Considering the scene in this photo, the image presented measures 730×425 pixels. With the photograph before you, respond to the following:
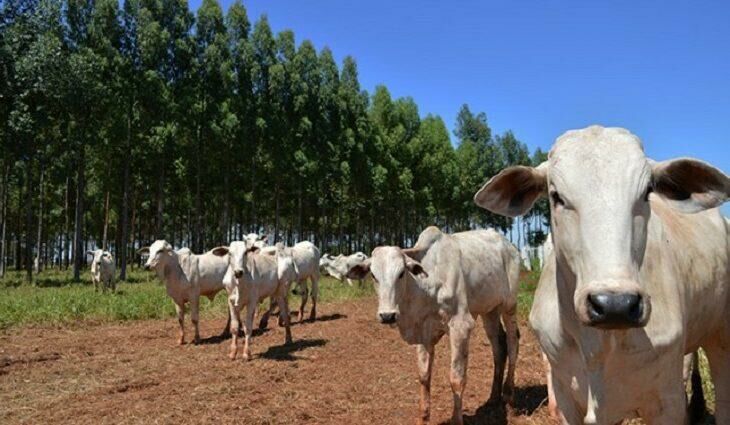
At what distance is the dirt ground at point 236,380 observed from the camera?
693 centimetres

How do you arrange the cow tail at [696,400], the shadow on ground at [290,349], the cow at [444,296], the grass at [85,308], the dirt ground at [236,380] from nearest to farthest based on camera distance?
the cow tail at [696,400] → the cow at [444,296] → the dirt ground at [236,380] → the shadow on ground at [290,349] → the grass at [85,308]

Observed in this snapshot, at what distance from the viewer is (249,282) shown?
37.7 ft

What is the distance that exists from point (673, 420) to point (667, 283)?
0.70 metres

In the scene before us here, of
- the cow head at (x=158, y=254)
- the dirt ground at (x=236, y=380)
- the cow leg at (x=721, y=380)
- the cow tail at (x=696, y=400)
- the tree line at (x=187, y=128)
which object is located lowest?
the dirt ground at (x=236, y=380)

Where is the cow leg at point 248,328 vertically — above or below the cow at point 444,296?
below

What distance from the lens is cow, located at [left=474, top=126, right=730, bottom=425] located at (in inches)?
95.4

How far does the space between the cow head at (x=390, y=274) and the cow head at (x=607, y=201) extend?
322 centimetres

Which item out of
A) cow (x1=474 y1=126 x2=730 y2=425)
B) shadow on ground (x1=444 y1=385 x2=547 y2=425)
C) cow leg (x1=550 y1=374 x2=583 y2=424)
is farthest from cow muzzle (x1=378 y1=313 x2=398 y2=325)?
cow leg (x1=550 y1=374 x2=583 y2=424)

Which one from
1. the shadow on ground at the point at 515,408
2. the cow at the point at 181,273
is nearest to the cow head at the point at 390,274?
the shadow on ground at the point at 515,408

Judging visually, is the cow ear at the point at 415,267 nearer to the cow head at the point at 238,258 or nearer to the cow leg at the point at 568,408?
the cow leg at the point at 568,408

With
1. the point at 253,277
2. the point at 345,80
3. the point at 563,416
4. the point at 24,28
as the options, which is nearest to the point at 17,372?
the point at 253,277

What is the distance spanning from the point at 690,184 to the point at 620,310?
3.49ft

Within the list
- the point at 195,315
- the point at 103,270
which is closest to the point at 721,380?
the point at 195,315

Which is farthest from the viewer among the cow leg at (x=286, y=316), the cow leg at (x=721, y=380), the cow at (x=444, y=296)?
the cow leg at (x=286, y=316)
